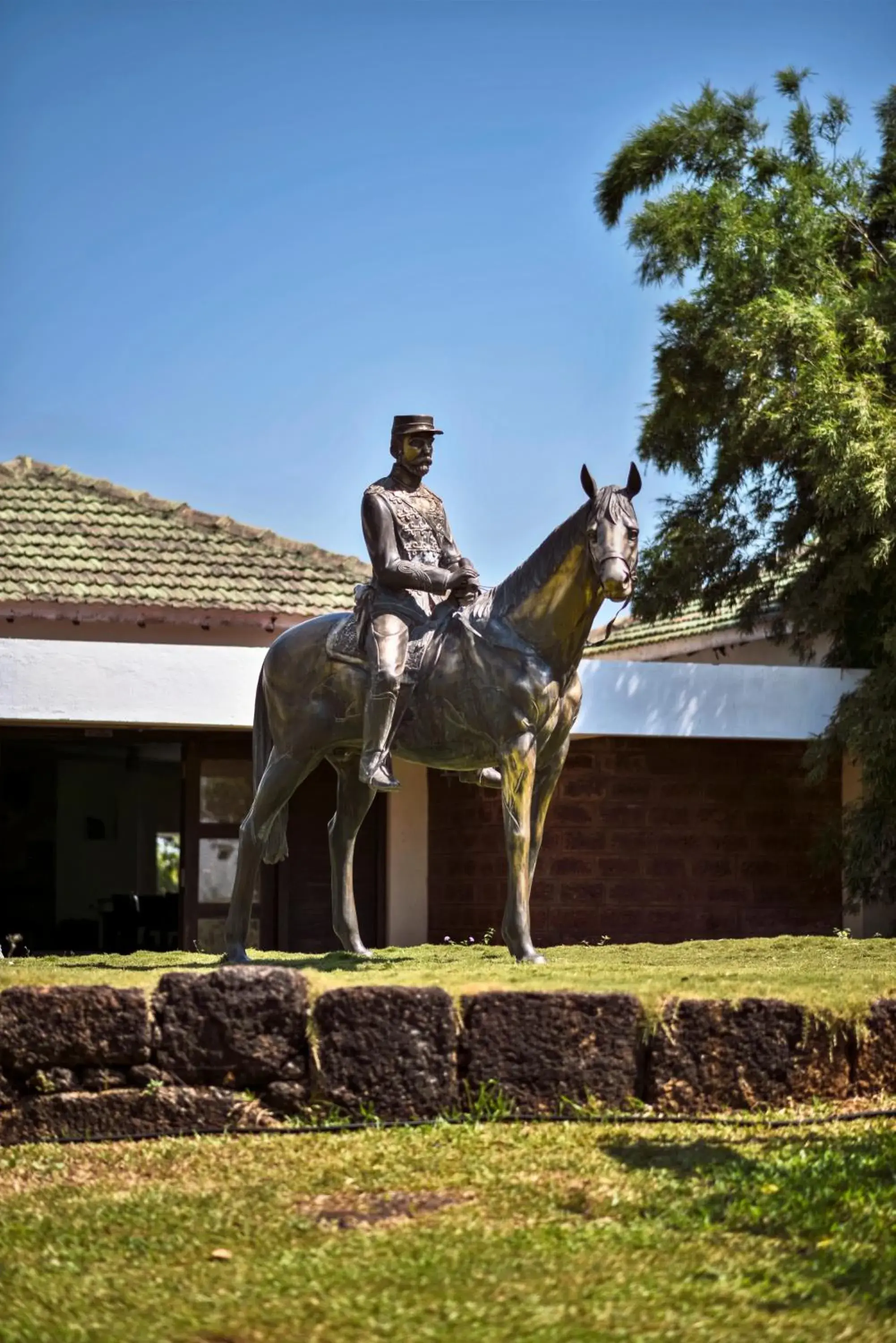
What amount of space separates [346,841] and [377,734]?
1337mm

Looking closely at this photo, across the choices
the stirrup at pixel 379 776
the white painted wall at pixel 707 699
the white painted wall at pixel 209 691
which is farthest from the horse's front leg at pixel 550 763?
the white painted wall at pixel 707 699

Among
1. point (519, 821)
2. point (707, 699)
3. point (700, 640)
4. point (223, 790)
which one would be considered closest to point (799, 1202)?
point (519, 821)

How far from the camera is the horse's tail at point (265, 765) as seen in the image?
8.50 meters

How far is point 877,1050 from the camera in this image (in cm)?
627

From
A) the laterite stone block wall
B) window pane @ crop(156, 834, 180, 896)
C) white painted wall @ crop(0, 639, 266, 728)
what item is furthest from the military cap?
window pane @ crop(156, 834, 180, 896)

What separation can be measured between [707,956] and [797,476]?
906 cm

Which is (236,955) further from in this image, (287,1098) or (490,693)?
(287,1098)

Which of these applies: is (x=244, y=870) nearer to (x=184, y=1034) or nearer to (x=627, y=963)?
(x=627, y=963)

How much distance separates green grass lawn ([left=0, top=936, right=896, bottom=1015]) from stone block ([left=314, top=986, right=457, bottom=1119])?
0.13 metres

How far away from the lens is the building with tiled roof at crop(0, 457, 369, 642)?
16.4 m

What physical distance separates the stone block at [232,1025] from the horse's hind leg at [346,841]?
3.06 meters

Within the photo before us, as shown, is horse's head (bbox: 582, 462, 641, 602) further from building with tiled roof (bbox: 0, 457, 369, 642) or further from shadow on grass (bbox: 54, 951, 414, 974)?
building with tiled roof (bbox: 0, 457, 369, 642)

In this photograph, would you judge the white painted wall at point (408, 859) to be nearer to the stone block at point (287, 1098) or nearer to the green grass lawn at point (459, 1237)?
the stone block at point (287, 1098)

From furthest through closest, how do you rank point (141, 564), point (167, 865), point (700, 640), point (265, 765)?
point (167, 865) → point (700, 640) → point (141, 564) → point (265, 765)
